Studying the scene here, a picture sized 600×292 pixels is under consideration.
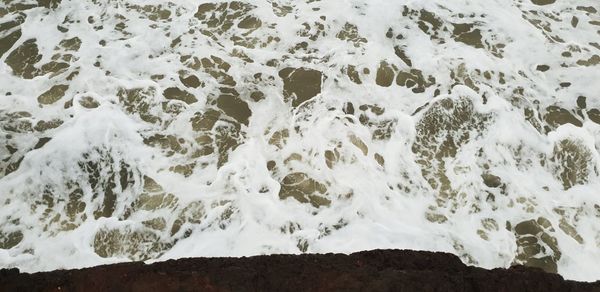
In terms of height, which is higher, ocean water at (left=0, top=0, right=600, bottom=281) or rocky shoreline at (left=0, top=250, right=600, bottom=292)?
rocky shoreline at (left=0, top=250, right=600, bottom=292)

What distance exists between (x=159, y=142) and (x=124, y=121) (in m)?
0.57

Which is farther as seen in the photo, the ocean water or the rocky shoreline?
the ocean water

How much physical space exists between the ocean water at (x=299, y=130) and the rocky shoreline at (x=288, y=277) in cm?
194

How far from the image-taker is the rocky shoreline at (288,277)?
2707 mm

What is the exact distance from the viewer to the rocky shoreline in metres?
2.71

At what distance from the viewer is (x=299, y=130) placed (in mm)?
5797

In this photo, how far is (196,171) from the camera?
17.8ft

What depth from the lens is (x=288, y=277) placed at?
278 cm

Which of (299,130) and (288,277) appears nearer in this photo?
(288,277)

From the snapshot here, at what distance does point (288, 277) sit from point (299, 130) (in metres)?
3.15

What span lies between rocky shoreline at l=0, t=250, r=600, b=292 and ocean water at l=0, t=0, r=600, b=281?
1941mm

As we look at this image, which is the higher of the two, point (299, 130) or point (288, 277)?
point (288, 277)

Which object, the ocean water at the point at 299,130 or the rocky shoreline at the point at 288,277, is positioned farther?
the ocean water at the point at 299,130

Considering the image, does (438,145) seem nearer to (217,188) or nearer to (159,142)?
(217,188)
